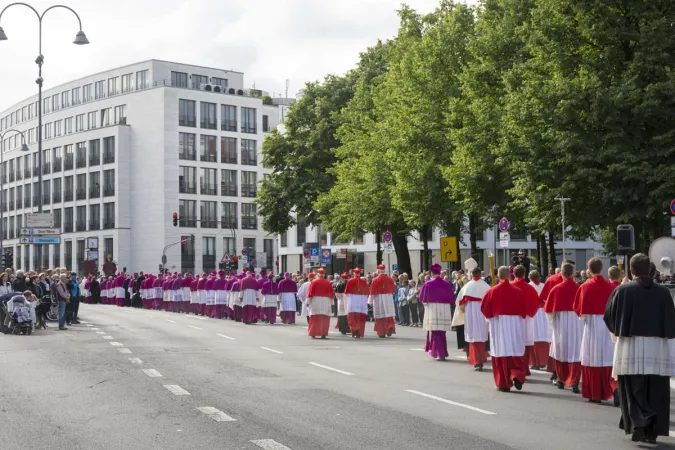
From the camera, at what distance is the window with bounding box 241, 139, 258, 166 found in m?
107

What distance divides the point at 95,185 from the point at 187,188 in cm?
991

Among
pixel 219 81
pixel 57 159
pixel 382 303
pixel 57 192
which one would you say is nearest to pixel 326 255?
pixel 382 303

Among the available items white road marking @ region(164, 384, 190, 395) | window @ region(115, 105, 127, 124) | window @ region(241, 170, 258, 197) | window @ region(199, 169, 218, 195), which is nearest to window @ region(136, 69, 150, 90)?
window @ region(115, 105, 127, 124)

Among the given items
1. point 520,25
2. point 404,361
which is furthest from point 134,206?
point 404,361

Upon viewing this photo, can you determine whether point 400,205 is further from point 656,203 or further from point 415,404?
point 415,404

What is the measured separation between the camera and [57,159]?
362 feet

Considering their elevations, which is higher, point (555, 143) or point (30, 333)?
point (555, 143)

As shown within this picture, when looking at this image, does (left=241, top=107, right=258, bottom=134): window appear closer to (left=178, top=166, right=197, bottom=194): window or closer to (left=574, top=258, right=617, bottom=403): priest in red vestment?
(left=178, top=166, right=197, bottom=194): window

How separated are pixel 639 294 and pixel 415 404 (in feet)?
12.3

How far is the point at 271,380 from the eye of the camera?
16703 mm

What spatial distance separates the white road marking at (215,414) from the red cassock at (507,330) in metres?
4.60

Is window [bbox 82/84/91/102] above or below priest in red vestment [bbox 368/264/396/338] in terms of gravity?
above

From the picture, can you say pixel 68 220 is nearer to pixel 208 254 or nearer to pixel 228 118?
pixel 208 254

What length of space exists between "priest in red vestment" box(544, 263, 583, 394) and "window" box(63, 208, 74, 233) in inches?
3771
